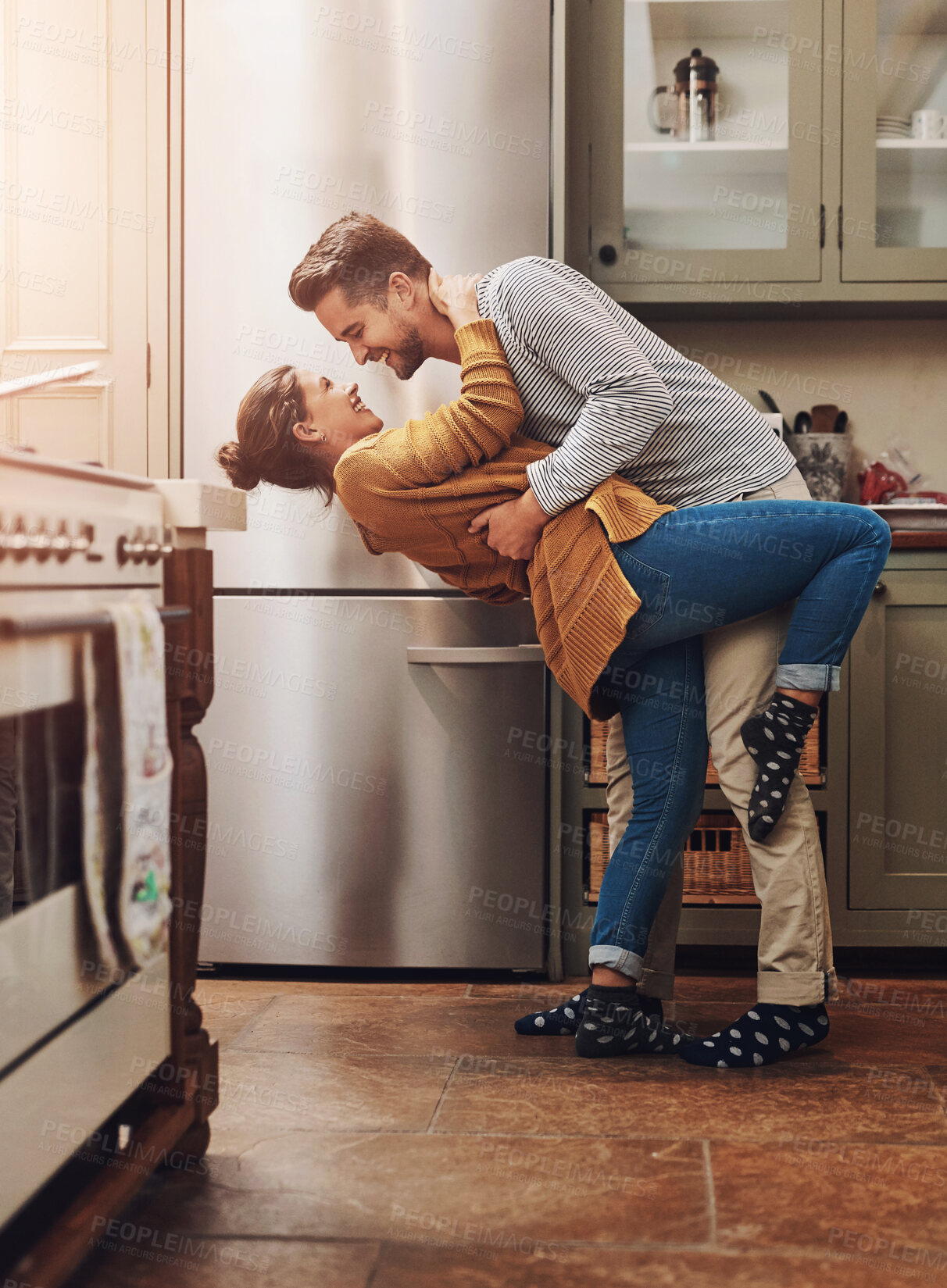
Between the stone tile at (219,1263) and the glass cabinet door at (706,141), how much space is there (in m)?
1.76

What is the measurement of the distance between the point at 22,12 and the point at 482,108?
0.88m

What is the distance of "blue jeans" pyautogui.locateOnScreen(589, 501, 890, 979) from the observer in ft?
5.10

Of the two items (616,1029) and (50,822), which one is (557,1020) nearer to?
(616,1029)

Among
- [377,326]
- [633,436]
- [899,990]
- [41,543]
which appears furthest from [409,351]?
[899,990]

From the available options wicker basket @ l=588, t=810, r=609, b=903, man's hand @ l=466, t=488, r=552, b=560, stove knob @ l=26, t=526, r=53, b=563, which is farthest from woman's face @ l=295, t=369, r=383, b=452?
stove knob @ l=26, t=526, r=53, b=563

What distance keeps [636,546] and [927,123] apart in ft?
4.35

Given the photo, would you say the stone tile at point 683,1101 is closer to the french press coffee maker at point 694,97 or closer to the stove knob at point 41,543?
the stove knob at point 41,543

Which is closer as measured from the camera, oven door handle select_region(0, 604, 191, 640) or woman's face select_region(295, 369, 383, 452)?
oven door handle select_region(0, 604, 191, 640)

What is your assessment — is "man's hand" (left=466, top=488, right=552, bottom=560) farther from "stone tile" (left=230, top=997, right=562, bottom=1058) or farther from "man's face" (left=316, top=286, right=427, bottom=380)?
"stone tile" (left=230, top=997, right=562, bottom=1058)

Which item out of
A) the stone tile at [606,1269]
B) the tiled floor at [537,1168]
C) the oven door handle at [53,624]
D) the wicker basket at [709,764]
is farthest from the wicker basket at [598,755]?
the oven door handle at [53,624]

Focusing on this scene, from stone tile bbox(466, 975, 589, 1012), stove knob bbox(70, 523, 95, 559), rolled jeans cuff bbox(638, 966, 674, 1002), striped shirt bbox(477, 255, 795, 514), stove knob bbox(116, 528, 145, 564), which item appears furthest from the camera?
stone tile bbox(466, 975, 589, 1012)

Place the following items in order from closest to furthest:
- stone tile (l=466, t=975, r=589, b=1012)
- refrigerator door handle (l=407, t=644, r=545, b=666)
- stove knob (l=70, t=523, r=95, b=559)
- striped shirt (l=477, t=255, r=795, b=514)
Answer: stove knob (l=70, t=523, r=95, b=559), striped shirt (l=477, t=255, r=795, b=514), stone tile (l=466, t=975, r=589, b=1012), refrigerator door handle (l=407, t=644, r=545, b=666)

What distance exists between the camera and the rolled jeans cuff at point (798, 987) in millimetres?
1583

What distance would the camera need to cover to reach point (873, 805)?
2.09 meters
